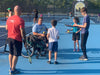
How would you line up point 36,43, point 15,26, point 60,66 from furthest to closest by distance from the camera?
point 36,43, point 60,66, point 15,26

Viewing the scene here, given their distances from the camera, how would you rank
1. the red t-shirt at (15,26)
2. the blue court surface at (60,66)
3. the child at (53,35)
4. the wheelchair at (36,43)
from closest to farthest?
the red t-shirt at (15,26) < the blue court surface at (60,66) < the child at (53,35) < the wheelchair at (36,43)

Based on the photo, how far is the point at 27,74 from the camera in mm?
6508

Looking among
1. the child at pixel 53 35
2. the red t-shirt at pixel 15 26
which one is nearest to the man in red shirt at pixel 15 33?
the red t-shirt at pixel 15 26

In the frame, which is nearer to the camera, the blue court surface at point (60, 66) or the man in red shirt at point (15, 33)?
the man in red shirt at point (15, 33)

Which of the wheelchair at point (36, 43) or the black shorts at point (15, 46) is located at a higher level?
the black shorts at point (15, 46)

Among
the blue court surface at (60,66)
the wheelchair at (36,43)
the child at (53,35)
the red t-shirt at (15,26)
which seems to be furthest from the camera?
the wheelchair at (36,43)

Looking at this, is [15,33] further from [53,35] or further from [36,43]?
[36,43]

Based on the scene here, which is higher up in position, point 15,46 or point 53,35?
point 53,35

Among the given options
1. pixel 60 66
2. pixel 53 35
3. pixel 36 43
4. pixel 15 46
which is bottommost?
pixel 60 66

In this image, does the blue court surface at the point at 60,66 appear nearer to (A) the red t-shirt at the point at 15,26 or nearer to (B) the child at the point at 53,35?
(B) the child at the point at 53,35

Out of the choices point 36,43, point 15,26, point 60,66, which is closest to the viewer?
point 15,26

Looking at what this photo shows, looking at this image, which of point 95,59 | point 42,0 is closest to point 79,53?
point 95,59

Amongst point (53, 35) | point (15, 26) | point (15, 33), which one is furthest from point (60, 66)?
point (15, 26)

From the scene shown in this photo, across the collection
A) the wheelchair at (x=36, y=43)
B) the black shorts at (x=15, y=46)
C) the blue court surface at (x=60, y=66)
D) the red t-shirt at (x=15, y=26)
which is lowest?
the blue court surface at (x=60, y=66)
